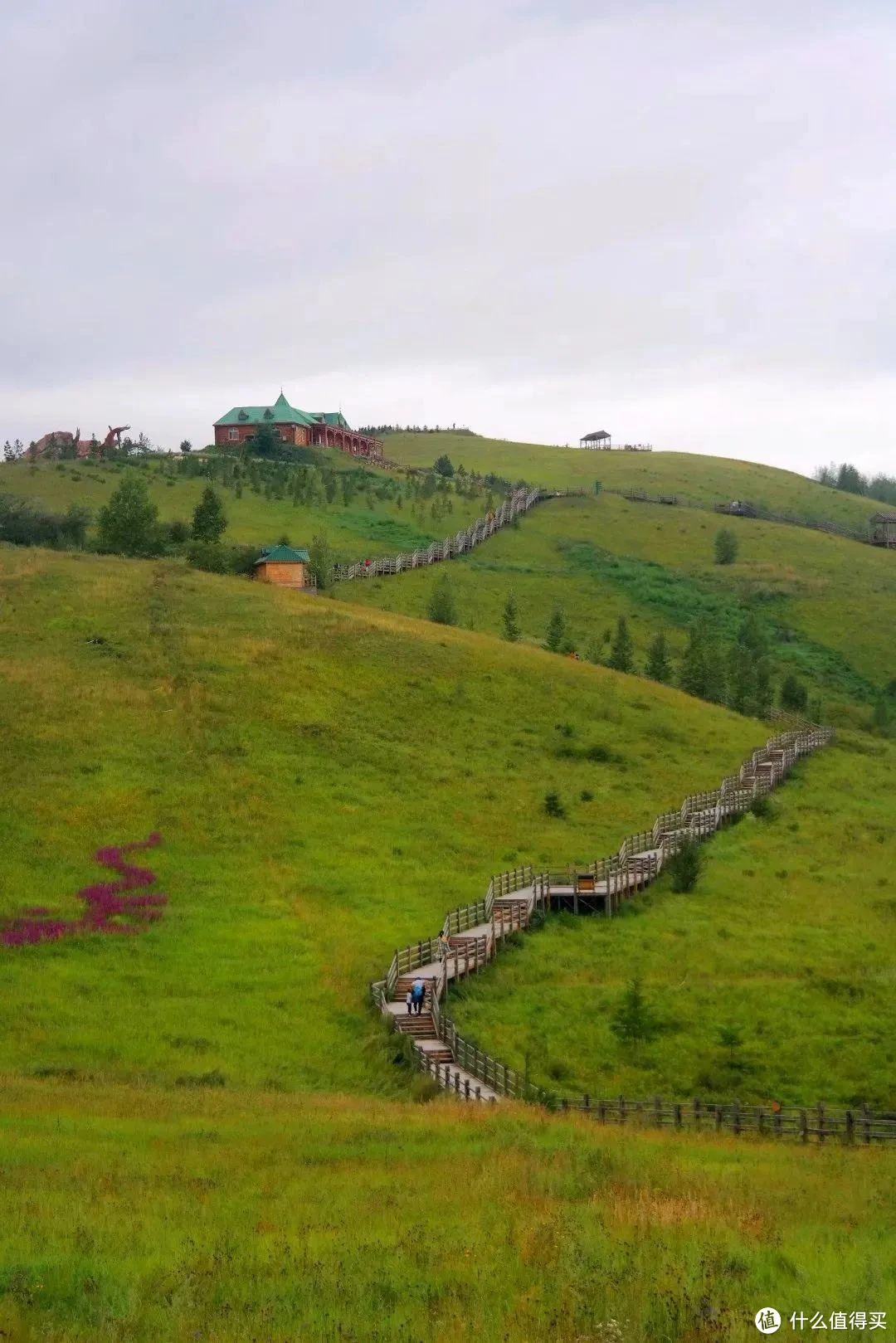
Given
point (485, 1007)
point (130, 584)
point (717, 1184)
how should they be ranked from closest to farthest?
point (717, 1184) < point (485, 1007) < point (130, 584)

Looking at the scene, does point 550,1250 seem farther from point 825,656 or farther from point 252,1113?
point 825,656

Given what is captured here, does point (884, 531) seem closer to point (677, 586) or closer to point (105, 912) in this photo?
point (677, 586)

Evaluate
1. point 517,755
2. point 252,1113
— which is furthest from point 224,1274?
point 517,755

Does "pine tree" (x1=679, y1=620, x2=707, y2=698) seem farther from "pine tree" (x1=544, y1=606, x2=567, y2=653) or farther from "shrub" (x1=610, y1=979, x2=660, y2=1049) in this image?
"shrub" (x1=610, y1=979, x2=660, y2=1049)

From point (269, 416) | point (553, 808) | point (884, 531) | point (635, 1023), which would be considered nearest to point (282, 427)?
point (269, 416)

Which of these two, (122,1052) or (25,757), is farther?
(25,757)

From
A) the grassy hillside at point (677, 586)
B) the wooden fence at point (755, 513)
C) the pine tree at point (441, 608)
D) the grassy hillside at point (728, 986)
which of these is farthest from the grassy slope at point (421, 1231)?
the wooden fence at point (755, 513)
